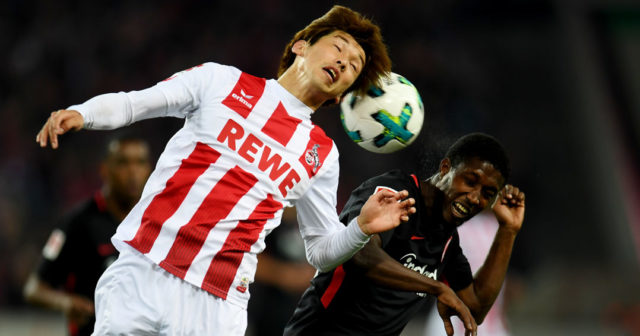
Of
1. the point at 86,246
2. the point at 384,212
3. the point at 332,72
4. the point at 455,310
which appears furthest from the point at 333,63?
the point at 86,246

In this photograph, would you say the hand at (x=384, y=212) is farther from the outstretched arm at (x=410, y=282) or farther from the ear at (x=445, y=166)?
the ear at (x=445, y=166)

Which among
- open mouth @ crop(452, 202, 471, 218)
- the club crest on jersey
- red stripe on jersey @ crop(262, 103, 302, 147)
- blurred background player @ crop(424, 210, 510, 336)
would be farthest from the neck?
blurred background player @ crop(424, 210, 510, 336)

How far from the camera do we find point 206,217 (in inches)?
126

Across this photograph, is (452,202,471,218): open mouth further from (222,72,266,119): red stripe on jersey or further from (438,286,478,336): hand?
(222,72,266,119): red stripe on jersey

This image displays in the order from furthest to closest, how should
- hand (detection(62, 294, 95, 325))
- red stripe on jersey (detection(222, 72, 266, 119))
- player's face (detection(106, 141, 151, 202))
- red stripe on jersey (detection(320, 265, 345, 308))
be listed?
player's face (detection(106, 141, 151, 202)) < hand (detection(62, 294, 95, 325)) < red stripe on jersey (detection(320, 265, 345, 308)) < red stripe on jersey (detection(222, 72, 266, 119))

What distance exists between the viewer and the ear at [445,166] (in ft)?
12.2

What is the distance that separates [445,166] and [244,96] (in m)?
0.99

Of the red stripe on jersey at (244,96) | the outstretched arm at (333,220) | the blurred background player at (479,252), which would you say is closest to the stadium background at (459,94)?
the blurred background player at (479,252)

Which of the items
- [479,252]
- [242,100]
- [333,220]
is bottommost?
[479,252]

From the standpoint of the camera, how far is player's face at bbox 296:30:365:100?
349 centimetres

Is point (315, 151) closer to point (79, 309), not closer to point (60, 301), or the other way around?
point (79, 309)

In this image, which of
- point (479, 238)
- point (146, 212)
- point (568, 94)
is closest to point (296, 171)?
point (146, 212)

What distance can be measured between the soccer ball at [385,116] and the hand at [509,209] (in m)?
0.52

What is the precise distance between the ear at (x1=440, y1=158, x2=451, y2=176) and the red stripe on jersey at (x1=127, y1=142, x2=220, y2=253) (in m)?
1.07
